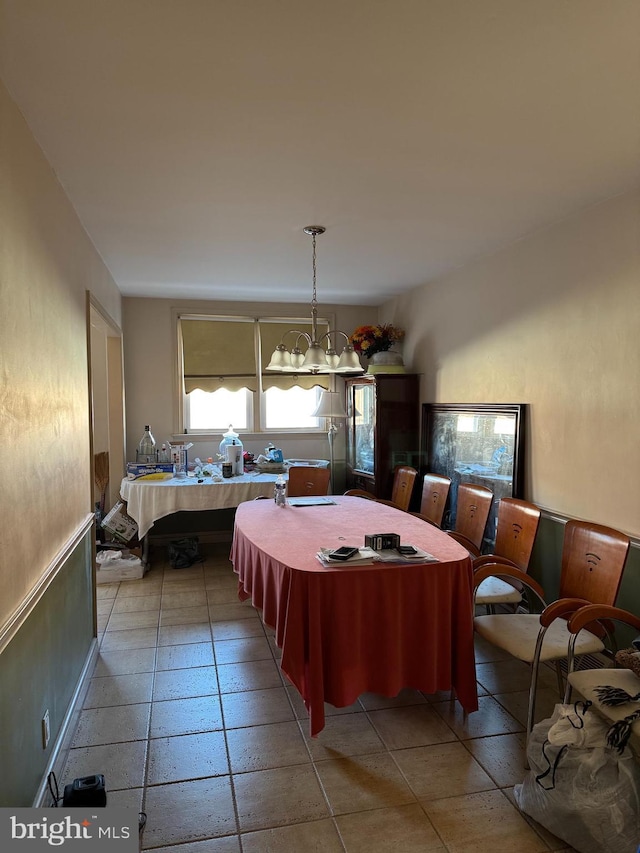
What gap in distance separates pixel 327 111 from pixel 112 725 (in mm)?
2784

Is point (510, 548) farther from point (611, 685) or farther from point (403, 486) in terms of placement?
point (403, 486)

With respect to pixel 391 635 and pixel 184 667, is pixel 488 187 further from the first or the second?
pixel 184 667

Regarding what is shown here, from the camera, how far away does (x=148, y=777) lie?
7.04 ft

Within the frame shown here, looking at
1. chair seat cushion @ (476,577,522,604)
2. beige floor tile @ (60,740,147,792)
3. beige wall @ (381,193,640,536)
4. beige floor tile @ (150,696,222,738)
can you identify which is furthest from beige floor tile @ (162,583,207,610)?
beige wall @ (381,193,640,536)

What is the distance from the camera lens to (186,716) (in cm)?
256

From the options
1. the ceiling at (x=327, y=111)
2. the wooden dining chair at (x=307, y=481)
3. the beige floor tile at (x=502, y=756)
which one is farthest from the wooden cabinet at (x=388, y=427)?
the beige floor tile at (x=502, y=756)

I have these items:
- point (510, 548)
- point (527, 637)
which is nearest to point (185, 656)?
point (527, 637)

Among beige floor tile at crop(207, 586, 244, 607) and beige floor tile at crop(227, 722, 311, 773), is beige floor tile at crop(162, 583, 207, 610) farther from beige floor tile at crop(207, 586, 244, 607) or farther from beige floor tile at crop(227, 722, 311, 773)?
beige floor tile at crop(227, 722, 311, 773)

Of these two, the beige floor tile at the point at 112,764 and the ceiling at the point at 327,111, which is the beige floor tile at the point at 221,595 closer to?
the beige floor tile at the point at 112,764

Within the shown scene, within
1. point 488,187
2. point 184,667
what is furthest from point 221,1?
point 184,667

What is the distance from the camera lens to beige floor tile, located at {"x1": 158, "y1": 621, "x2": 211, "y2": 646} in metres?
3.36

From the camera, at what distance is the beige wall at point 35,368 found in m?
1.73

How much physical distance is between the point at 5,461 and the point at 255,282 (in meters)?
3.41

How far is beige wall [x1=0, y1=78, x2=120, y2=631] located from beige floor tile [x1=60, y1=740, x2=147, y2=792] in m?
0.85
